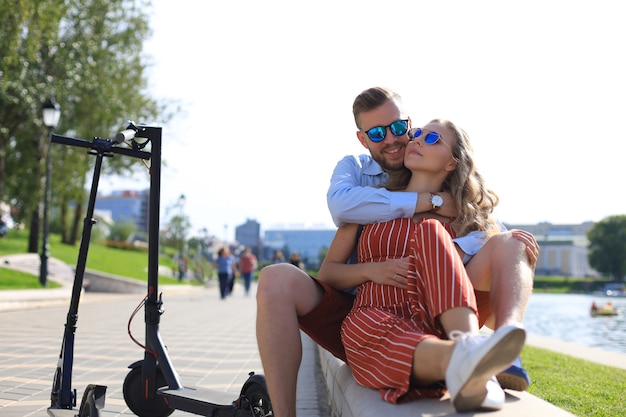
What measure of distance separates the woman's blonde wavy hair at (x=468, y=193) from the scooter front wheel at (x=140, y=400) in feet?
4.90

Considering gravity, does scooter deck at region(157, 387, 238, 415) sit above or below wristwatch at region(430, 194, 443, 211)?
below

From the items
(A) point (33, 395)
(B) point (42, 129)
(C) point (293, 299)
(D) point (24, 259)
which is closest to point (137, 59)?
(B) point (42, 129)

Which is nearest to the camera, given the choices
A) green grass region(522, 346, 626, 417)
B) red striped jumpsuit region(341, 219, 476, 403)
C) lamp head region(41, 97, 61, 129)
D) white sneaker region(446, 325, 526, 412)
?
white sneaker region(446, 325, 526, 412)

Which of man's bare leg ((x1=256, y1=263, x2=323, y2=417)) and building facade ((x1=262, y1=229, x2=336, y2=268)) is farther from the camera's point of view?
building facade ((x1=262, y1=229, x2=336, y2=268))

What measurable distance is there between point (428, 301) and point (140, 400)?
1.61 m

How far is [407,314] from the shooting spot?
259 cm

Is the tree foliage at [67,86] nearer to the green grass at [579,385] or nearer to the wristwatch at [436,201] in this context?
the green grass at [579,385]

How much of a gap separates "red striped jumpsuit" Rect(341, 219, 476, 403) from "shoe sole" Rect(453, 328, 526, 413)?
24 cm

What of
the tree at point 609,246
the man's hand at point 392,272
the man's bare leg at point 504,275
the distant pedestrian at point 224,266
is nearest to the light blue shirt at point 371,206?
the man's bare leg at point 504,275

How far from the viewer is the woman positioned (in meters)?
1.94

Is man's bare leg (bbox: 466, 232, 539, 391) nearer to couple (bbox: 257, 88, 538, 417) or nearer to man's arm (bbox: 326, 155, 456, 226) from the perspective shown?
couple (bbox: 257, 88, 538, 417)

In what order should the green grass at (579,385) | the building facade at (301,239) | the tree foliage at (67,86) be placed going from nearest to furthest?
the green grass at (579,385) < the tree foliage at (67,86) < the building facade at (301,239)

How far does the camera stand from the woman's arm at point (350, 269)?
262 centimetres

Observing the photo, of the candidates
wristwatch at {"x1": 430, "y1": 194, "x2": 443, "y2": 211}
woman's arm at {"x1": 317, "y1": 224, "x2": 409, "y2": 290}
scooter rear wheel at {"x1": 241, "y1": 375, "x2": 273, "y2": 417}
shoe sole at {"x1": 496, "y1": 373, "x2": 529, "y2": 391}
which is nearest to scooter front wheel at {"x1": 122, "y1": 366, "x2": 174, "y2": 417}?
scooter rear wheel at {"x1": 241, "y1": 375, "x2": 273, "y2": 417}
